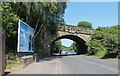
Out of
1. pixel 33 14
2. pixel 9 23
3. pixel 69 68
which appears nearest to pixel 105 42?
pixel 33 14

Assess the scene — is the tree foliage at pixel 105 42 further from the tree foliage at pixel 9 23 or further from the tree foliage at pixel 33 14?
the tree foliage at pixel 9 23

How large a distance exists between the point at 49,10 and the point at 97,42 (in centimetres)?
2694

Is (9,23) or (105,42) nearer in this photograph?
(9,23)

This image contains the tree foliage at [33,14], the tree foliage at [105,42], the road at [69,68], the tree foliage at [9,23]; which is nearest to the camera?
the road at [69,68]

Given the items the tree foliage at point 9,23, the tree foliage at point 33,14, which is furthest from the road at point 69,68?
the tree foliage at point 33,14

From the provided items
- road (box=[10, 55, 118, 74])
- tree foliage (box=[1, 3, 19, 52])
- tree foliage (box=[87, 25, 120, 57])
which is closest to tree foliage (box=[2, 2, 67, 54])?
tree foliage (box=[1, 3, 19, 52])

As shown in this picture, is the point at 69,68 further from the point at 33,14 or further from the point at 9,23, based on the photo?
the point at 33,14

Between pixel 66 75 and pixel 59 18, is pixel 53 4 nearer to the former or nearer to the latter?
pixel 59 18

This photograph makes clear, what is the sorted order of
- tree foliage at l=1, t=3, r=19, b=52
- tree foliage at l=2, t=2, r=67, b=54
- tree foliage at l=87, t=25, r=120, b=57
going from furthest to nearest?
tree foliage at l=87, t=25, r=120, b=57
tree foliage at l=2, t=2, r=67, b=54
tree foliage at l=1, t=3, r=19, b=52

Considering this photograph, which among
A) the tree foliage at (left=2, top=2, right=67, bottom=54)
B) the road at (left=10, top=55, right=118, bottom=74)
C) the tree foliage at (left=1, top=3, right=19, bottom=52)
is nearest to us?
the road at (left=10, top=55, right=118, bottom=74)

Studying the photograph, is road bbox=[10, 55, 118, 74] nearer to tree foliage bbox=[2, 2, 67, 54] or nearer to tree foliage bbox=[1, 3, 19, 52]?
tree foliage bbox=[1, 3, 19, 52]

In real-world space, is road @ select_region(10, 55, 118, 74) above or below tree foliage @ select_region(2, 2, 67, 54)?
below

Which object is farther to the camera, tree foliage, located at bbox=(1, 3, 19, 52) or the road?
tree foliage, located at bbox=(1, 3, 19, 52)

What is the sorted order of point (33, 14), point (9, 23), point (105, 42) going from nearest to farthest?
1. point (9, 23)
2. point (33, 14)
3. point (105, 42)
